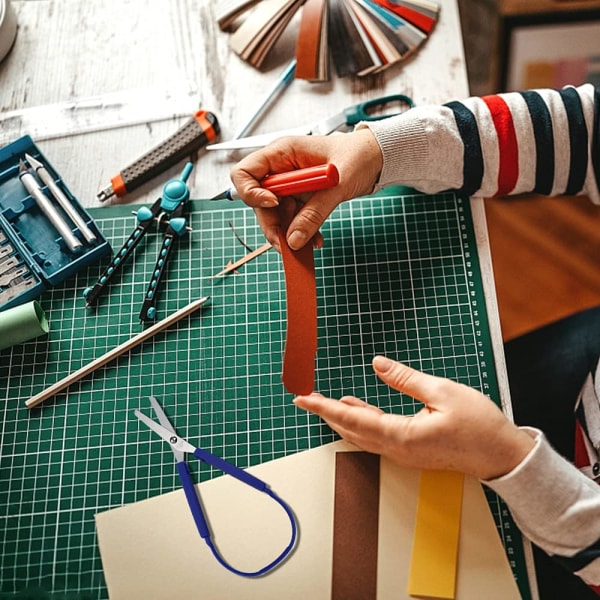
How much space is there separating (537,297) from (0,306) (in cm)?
138

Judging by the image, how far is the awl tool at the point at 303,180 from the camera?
923 millimetres

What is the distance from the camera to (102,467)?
932 millimetres

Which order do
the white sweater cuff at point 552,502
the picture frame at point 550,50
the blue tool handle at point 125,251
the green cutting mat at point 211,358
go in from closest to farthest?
the white sweater cuff at point 552,502 → the green cutting mat at point 211,358 → the blue tool handle at point 125,251 → the picture frame at point 550,50

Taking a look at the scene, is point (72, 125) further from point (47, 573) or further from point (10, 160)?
point (47, 573)

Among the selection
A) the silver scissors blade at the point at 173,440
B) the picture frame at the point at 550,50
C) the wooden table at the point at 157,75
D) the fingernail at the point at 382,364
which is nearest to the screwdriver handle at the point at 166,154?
the wooden table at the point at 157,75

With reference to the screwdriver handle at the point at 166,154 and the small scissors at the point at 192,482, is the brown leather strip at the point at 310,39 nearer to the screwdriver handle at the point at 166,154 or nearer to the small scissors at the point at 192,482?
the screwdriver handle at the point at 166,154

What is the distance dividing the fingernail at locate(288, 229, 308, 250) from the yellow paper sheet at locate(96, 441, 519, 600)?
0.28 metres

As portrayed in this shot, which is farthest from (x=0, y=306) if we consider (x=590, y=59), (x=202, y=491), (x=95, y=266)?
(x=590, y=59)

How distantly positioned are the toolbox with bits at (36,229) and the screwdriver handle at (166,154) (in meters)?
0.08

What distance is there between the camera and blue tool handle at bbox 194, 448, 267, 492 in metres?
0.90

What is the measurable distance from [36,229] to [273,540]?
58 cm

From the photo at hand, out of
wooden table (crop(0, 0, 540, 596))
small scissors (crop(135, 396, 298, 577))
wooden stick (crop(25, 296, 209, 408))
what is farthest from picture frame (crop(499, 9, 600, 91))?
small scissors (crop(135, 396, 298, 577))

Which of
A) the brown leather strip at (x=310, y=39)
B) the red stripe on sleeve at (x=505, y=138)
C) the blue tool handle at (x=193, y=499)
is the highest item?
the brown leather strip at (x=310, y=39)

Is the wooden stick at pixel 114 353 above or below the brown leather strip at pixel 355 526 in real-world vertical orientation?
above
